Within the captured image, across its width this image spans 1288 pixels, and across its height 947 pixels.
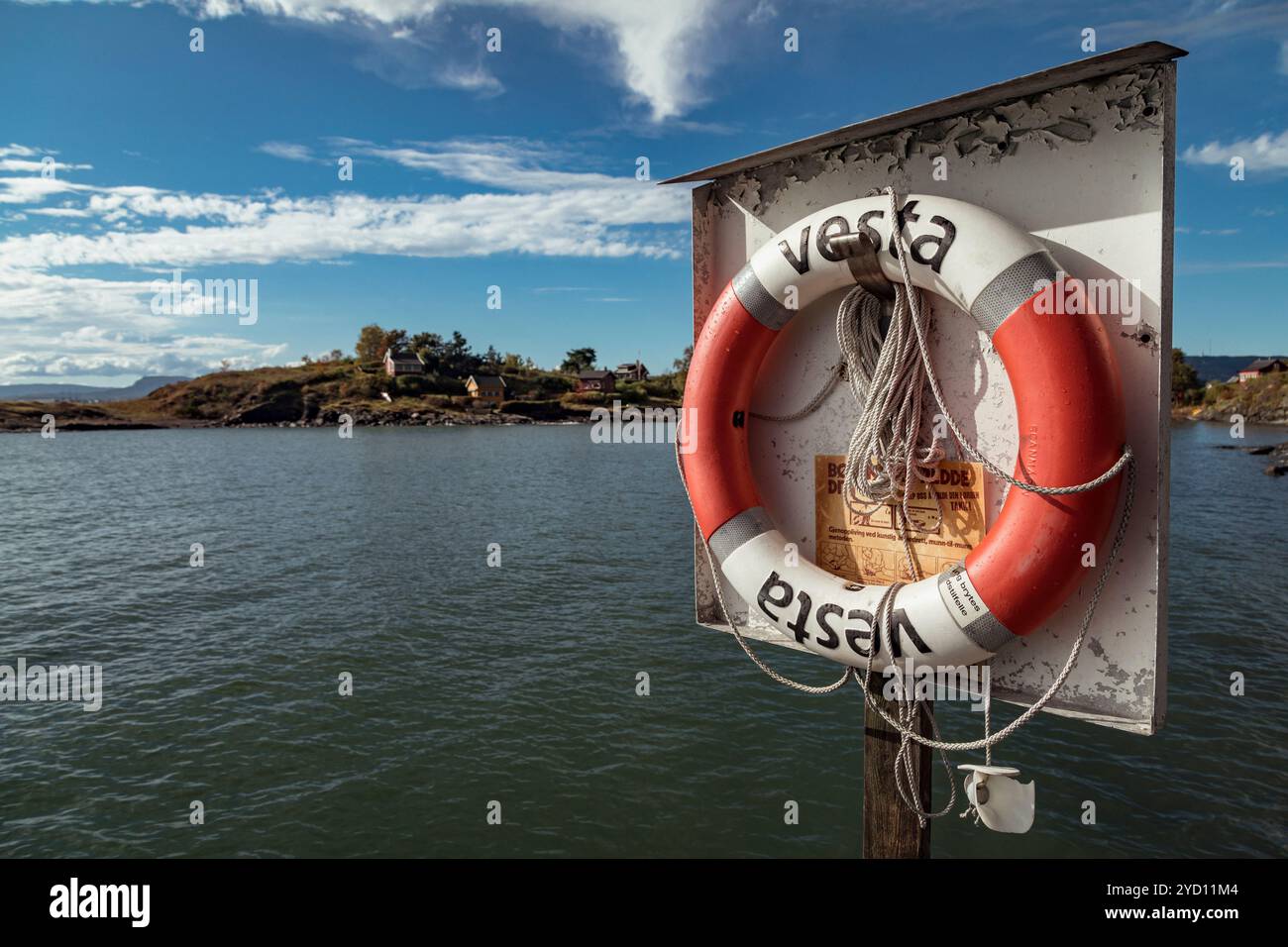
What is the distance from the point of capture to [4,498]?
88.4 feet

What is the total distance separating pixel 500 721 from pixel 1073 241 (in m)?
6.96

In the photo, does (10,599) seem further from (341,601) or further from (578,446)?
(578,446)

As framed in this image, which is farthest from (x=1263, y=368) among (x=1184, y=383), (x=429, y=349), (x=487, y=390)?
(x=429, y=349)

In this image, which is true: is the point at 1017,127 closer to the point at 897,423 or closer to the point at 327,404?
the point at 897,423

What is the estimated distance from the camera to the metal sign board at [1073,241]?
8.70 ft

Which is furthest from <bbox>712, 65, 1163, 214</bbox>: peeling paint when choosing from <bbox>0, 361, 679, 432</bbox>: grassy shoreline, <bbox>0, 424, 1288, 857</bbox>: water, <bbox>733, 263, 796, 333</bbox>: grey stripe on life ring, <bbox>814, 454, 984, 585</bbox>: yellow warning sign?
<bbox>0, 361, 679, 432</bbox>: grassy shoreline

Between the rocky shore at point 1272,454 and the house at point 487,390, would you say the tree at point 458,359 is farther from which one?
the rocky shore at point 1272,454

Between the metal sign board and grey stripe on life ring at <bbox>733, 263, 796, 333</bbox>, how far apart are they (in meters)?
0.17

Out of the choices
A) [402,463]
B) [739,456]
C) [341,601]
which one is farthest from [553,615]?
[402,463]

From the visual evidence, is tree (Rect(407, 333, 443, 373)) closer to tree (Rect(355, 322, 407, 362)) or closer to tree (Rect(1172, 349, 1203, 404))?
tree (Rect(355, 322, 407, 362))

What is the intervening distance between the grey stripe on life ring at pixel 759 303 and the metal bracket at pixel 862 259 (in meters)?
0.37

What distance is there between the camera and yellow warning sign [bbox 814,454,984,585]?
3.18 m

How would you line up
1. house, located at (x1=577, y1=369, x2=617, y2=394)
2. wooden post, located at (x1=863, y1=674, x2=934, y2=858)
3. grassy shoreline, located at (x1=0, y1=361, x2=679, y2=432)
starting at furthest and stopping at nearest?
1. house, located at (x1=577, y1=369, x2=617, y2=394)
2. grassy shoreline, located at (x1=0, y1=361, x2=679, y2=432)
3. wooden post, located at (x1=863, y1=674, x2=934, y2=858)

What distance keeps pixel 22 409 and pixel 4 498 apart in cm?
7136
